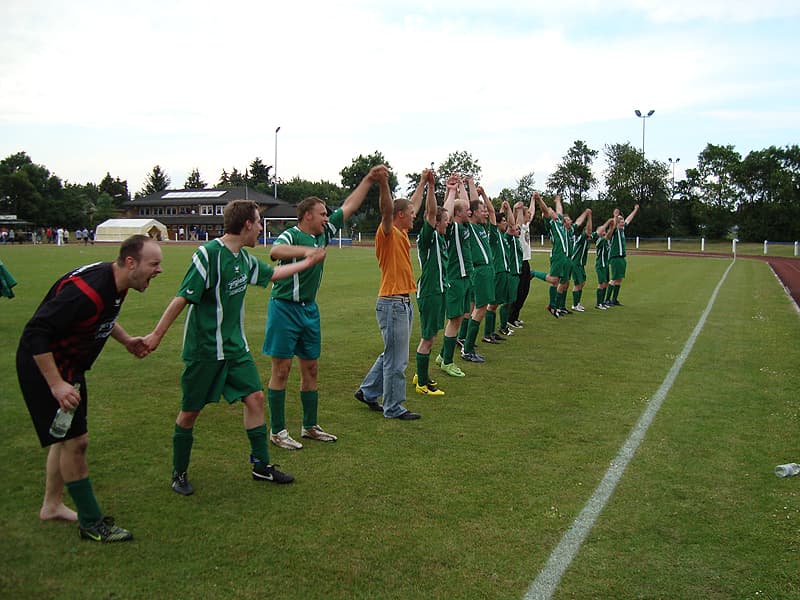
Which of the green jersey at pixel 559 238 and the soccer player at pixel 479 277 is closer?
the soccer player at pixel 479 277

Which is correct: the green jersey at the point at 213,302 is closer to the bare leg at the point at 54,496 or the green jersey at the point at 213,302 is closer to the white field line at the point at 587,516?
the bare leg at the point at 54,496

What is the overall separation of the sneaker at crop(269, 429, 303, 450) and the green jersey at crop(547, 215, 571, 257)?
9897 mm

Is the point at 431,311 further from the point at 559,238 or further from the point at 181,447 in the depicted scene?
the point at 559,238

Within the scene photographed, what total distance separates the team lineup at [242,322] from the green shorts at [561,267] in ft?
17.6

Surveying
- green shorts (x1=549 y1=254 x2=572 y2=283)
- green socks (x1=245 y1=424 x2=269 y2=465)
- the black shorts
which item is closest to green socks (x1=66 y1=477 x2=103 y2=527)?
the black shorts

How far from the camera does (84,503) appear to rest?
4039 mm

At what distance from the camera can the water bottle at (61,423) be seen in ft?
12.6

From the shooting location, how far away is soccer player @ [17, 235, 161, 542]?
375 cm

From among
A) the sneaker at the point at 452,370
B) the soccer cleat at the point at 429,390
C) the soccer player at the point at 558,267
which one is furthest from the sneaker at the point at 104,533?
the soccer player at the point at 558,267

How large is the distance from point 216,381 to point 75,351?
3.31ft

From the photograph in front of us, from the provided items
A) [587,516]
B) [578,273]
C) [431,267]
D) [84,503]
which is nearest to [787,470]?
[587,516]

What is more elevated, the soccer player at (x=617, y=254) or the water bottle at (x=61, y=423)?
the soccer player at (x=617, y=254)

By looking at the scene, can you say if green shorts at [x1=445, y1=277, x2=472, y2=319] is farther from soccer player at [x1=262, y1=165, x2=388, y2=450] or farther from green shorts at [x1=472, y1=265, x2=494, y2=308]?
soccer player at [x1=262, y1=165, x2=388, y2=450]

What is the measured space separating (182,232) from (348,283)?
71199mm
